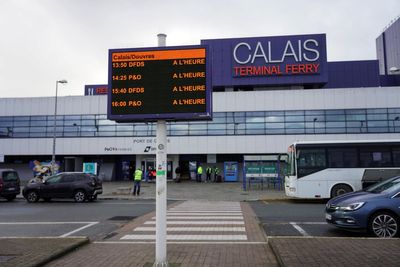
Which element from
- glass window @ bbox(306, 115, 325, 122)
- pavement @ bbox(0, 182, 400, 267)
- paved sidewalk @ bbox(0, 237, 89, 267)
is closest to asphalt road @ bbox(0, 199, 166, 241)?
pavement @ bbox(0, 182, 400, 267)

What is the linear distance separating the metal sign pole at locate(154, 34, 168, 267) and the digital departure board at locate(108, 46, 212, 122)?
39 cm

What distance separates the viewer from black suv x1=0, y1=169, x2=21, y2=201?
74.9 ft

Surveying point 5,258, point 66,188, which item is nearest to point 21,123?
point 66,188

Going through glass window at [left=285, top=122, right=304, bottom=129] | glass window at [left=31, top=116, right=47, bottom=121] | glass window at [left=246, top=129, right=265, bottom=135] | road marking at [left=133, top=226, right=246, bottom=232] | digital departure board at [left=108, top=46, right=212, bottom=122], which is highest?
glass window at [left=31, top=116, right=47, bottom=121]

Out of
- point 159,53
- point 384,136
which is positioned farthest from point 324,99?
point 159,53

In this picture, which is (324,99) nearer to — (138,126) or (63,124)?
(138,126)

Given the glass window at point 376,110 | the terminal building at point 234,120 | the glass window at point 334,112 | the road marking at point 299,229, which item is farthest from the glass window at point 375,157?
the glass window at point 376,110

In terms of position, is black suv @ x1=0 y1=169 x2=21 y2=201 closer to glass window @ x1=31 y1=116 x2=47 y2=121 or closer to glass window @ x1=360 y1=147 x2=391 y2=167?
glass window @ x1=360 y1=147 x2=391 y2=167

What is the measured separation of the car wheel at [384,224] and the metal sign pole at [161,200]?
5.54m

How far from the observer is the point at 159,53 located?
23.3ft

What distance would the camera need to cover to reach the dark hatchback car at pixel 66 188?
21656mm

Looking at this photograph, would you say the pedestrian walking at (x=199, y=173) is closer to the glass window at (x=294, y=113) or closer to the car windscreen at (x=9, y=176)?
the glass window at (x=294, y=113)

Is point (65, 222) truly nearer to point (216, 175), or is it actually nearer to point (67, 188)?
point (67, 188)

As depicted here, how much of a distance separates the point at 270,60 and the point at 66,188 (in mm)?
30283
